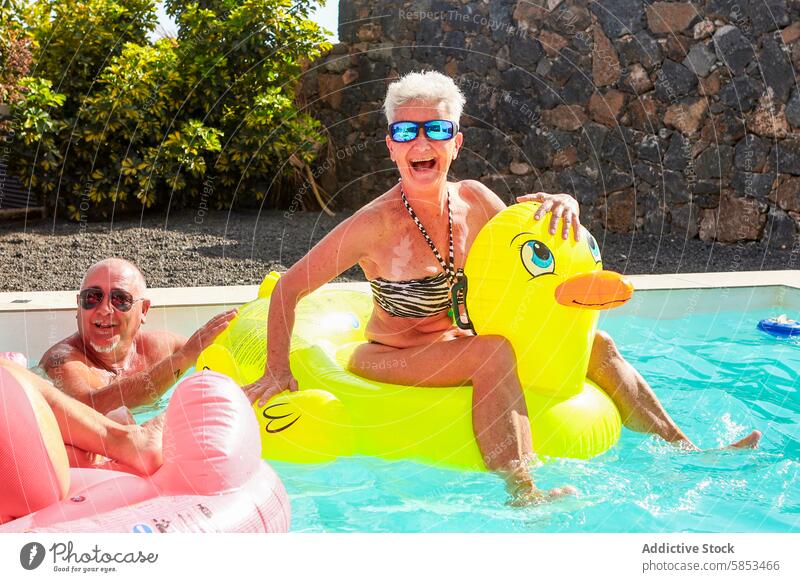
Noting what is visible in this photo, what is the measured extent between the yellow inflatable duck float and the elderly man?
0.59 meters

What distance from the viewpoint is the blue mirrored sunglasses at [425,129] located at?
275 centimetres

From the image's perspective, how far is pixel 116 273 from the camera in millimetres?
3127

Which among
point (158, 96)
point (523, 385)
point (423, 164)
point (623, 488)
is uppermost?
point (158, 96)

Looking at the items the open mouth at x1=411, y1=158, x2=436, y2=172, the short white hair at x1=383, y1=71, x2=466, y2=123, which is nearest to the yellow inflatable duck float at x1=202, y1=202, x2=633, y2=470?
the open mouth at x1=411, y1=158, x2=436, y2=172

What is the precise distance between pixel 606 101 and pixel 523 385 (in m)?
5.95

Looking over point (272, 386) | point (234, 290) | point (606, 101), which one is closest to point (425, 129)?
point (272, 386)

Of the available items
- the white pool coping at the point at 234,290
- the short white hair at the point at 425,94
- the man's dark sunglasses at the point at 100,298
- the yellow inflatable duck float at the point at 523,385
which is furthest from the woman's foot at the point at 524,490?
the white pool coping at the point at 234,290

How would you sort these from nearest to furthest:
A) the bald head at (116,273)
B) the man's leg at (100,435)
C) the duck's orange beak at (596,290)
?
the man's leg at (100,435) < the duck's orange beak at (596,290) < the bald head at (116,273)

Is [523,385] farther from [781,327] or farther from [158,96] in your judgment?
[158,96]

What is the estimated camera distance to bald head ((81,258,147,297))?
10.2 feet

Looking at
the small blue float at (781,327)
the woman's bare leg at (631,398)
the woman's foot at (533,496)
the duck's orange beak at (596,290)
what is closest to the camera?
the woman's foot at (533,496)

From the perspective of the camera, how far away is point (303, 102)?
8.91 meters

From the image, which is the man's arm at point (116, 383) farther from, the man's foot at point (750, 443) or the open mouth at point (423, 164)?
the man's foot at point (750, 443)
